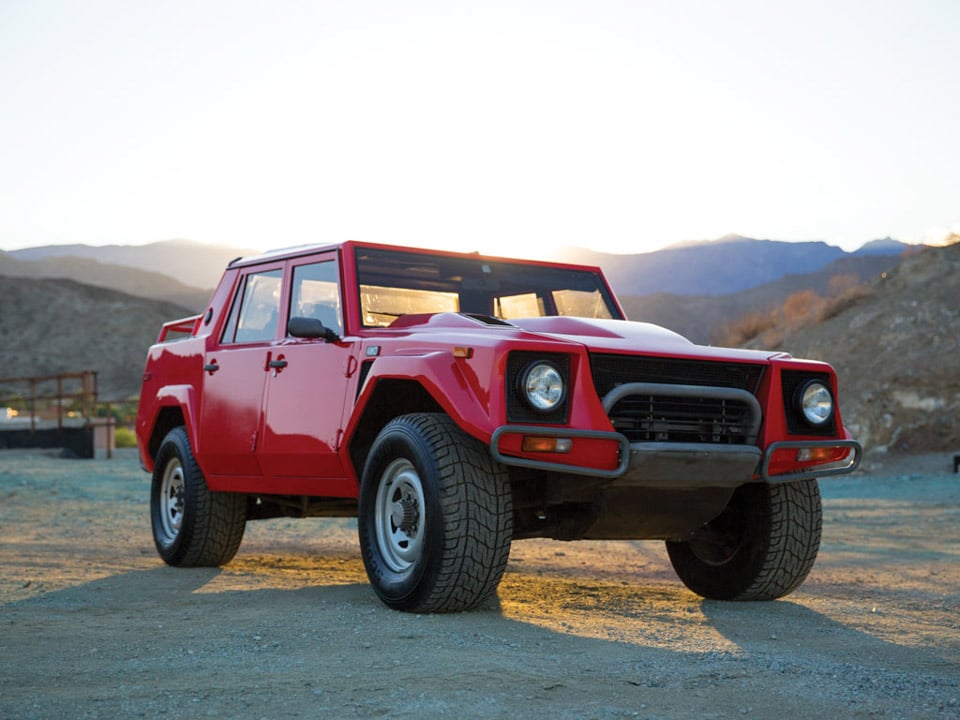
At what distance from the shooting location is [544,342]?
562cm

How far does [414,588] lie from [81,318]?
8034 cm

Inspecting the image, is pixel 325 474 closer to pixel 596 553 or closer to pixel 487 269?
pixel 487 269

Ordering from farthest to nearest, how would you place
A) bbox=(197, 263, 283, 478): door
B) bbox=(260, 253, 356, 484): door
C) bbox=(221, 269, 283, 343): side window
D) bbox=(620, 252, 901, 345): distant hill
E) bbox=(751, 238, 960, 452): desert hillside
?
bbox=(620, 252, 901, 345): distant hill, bbox=(751, 238, 960, 452): desert hillside, bbox=(221, 269, 283, 343): side window, bbox=(197, 263, 283, 478): door, bbox=(260, 253, 356, 484): door

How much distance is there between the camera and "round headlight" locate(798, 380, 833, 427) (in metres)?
6.33

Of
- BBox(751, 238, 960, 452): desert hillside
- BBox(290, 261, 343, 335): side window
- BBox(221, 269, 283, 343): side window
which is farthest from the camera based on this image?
BBox(751, 238, 960, 452): desert hillside

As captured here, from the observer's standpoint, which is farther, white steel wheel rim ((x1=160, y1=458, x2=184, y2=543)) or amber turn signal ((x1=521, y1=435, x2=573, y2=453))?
white steel wheel rim ((x1=160, y1=458, x2=184, y2=543))

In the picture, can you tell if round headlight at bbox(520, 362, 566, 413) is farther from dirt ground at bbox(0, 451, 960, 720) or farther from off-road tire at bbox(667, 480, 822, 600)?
off-road tire at bbox(667, 480, 822, 600)

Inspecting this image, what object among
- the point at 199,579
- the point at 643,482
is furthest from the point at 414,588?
the point at 199,579

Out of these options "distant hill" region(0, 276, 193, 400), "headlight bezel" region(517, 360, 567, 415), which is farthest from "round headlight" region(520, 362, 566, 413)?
"distant hill" region(0, 276, 193, 400)

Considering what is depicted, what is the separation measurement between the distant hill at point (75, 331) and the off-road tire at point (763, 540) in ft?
220

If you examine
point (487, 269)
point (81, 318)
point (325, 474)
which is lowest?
point (325, 474)

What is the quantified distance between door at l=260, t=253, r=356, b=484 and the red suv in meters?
0.01

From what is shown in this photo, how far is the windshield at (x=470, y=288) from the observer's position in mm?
7176

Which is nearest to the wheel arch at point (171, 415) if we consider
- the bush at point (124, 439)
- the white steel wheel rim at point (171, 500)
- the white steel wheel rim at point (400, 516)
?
the white steel wheel rim at point (171, 500)
